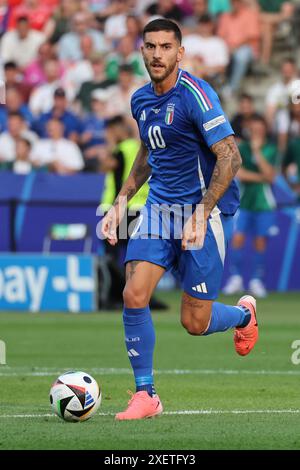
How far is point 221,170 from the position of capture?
330 inches

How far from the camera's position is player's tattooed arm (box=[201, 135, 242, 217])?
8.36 metres

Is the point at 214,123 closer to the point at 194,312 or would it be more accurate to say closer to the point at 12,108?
the point at 194,312

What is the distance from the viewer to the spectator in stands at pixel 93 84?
22.7 metres

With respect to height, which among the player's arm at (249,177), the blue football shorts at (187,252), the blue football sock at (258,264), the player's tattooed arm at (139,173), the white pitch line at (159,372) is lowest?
the blue football sock at (258,264)

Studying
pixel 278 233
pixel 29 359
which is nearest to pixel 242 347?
pixel 29 359

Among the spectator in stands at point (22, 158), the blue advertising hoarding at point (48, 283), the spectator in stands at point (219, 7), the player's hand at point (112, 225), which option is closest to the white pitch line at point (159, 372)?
the player's hand at point (112, 225)

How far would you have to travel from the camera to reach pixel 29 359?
11992mm

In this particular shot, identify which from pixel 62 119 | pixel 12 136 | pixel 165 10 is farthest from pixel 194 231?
pixel 165 10

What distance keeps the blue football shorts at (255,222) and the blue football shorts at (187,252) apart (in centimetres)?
1052

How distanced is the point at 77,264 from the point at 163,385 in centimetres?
660

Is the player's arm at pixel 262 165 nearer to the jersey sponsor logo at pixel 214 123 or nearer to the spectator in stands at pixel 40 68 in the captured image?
the spectator in stands at pixel 40 68

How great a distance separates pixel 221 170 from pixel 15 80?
1474cm

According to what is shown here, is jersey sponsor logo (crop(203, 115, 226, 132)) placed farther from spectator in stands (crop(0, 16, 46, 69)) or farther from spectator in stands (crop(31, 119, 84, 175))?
spectator in stands (crop(0, 16, 46, 69))

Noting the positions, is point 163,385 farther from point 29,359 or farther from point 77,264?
point 77,264
